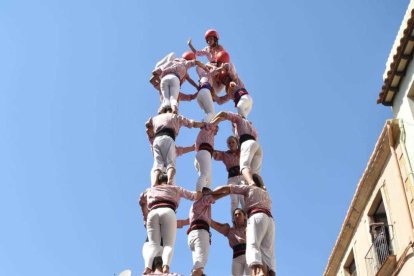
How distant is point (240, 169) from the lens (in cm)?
932

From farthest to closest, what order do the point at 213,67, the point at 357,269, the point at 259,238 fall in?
the point at 357,269, the point at 213,67, the point at 259,238

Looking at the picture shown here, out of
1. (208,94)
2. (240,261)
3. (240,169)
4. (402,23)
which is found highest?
(402,23)

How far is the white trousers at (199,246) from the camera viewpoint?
7.90m

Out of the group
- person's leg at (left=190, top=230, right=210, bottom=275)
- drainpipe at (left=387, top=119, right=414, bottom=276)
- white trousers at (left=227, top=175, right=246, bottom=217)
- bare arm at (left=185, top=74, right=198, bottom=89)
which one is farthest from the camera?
drainpipe at (left=387, top=119, right=414, bottom=276)

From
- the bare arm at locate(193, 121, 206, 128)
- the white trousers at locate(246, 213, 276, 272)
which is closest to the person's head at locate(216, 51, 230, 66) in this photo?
the bare arm at locate(193, 121, 206, 128)

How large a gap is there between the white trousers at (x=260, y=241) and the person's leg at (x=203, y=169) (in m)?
1.01

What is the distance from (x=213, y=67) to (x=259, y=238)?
4767 mm

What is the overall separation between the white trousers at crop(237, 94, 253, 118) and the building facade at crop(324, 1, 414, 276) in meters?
4.13

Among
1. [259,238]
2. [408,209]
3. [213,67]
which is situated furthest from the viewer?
[408,209]

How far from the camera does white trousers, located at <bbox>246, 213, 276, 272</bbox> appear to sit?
25.6 ft

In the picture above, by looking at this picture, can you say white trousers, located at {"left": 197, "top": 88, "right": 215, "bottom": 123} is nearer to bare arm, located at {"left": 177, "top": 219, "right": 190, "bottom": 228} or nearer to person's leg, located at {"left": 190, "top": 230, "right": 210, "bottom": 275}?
bare arm, located at {"left": 177, "top": 219, "right": 190, "bottom": 228}

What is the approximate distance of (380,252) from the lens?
46.7ft

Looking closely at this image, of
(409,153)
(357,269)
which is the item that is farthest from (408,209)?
(357,269)

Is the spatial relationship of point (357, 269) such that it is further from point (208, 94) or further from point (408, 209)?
point (208, 94)
